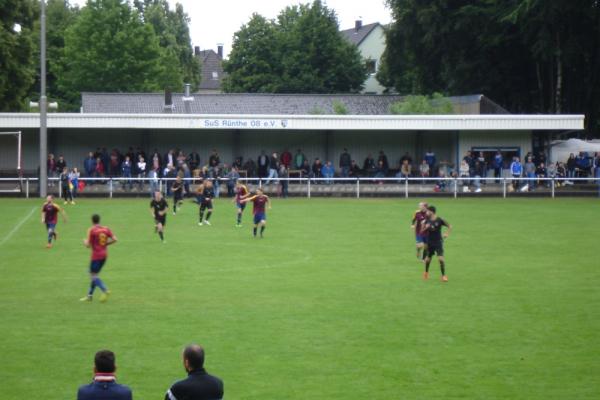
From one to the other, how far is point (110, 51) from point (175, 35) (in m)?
25.2

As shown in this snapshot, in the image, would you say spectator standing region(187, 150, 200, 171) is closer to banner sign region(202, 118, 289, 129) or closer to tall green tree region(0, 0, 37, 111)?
banner sign region(202, 118, 289, 129)

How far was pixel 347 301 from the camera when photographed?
18172 mm

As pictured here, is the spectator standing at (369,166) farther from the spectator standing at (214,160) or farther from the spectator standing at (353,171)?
the spectator standing at (214,160)

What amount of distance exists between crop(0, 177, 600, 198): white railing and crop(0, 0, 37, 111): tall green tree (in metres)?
13.1

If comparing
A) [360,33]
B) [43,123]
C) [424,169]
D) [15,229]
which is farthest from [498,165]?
[360,33]

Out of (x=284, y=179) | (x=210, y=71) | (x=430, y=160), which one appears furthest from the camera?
(x=210, y=71)

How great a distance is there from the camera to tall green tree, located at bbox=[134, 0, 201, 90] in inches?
3829

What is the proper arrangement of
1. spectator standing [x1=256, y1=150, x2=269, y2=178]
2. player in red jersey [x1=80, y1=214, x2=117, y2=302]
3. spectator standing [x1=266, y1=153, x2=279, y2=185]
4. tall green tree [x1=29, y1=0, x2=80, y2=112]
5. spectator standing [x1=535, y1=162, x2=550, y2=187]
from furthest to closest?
tall green tree [x1=29, y1=0, x2=80, y2=112], spectator standing [x1=256, y1=150, x2=269, y2=178], spectator standing [x1=535, y1=162, x2=550, y2=187], spectator standing [x1=266, y1=153, x2=279, y2=185], player in red jersey [x1=80, y1=214, x2=117, y2=302]

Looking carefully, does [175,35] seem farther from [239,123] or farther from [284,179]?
[284,179]

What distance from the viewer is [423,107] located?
54.6 metres

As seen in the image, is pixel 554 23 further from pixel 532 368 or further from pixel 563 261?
pixel 532 368

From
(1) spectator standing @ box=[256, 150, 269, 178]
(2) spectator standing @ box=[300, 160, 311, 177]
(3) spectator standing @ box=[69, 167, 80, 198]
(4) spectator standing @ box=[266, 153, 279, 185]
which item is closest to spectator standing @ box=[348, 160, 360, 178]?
(2) spectator standing @ box=[300, 160, 311, 177]

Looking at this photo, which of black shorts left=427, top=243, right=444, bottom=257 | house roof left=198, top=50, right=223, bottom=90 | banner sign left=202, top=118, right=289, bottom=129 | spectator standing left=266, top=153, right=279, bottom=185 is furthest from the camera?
house roof left=198, top=50, right=223, bottom=90

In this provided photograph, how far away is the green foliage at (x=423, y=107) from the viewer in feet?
178
